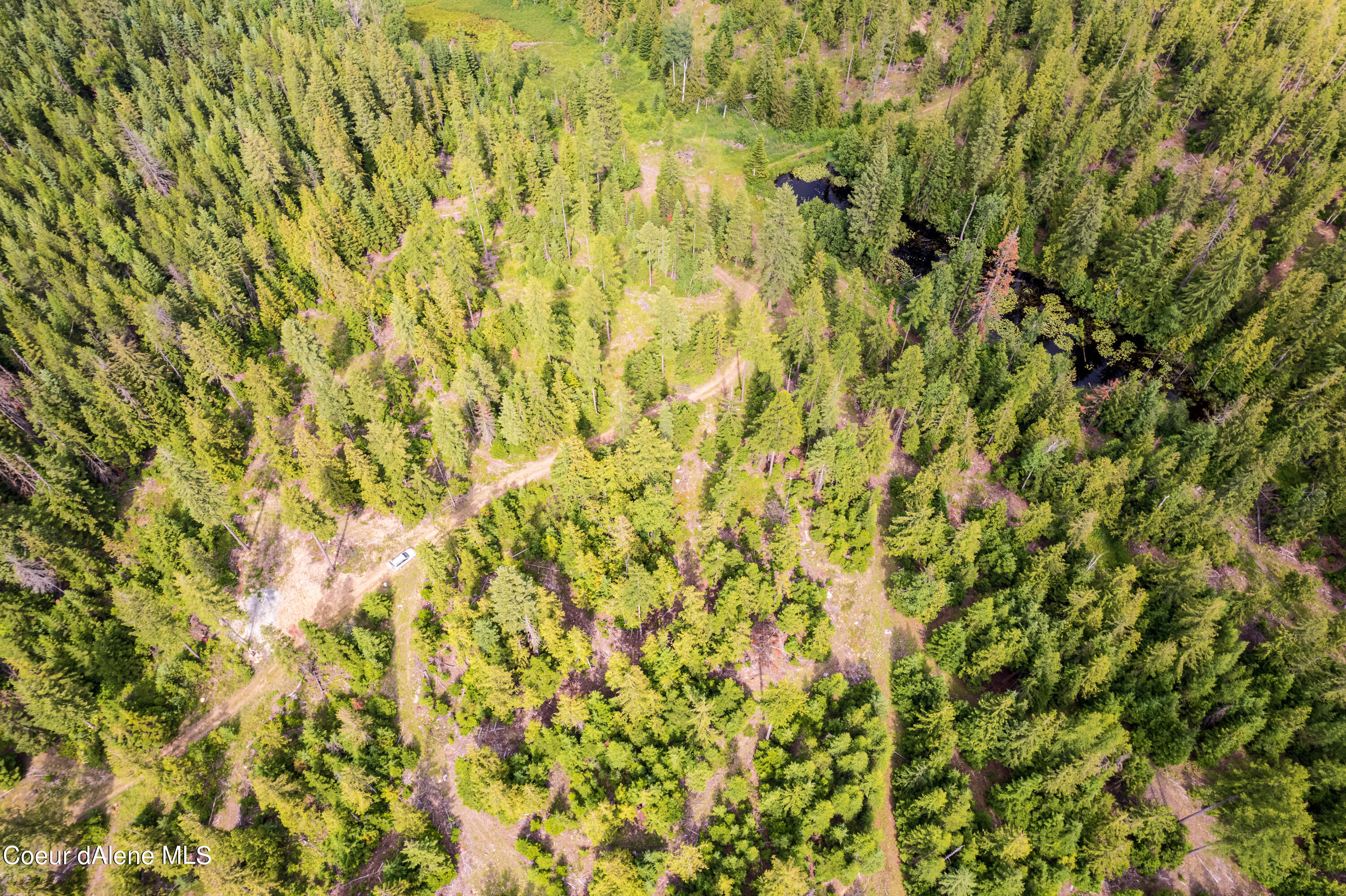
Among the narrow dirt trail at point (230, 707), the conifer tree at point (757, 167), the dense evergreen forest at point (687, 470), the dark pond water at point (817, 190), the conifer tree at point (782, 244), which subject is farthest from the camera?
the dark pond water at point (817, 190)

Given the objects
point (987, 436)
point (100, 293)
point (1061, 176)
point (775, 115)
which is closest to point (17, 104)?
point (100, 293)

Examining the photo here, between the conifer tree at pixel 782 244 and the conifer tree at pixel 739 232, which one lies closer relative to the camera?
the conifer tree at pixel 782 244

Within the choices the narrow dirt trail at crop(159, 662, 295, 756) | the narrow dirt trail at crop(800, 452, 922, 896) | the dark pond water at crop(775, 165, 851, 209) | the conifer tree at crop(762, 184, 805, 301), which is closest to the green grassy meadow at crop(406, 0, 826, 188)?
the dark pond water at crop(775, 165, 851, 209)

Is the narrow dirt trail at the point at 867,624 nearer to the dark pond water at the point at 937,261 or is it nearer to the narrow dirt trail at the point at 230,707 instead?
the dark pond water at the point at 937,261

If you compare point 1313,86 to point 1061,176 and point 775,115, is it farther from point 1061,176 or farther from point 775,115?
point 775,115

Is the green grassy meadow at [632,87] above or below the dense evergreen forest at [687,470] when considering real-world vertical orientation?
above

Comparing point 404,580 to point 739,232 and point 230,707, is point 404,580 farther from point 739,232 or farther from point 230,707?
point 739,232

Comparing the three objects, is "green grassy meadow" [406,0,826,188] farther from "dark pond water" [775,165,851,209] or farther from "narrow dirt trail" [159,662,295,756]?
"narrow dirt trail" [159,662,295,756]

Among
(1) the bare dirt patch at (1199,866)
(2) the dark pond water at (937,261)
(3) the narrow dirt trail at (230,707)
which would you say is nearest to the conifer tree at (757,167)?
(2) the dark pond water at (937,261)
